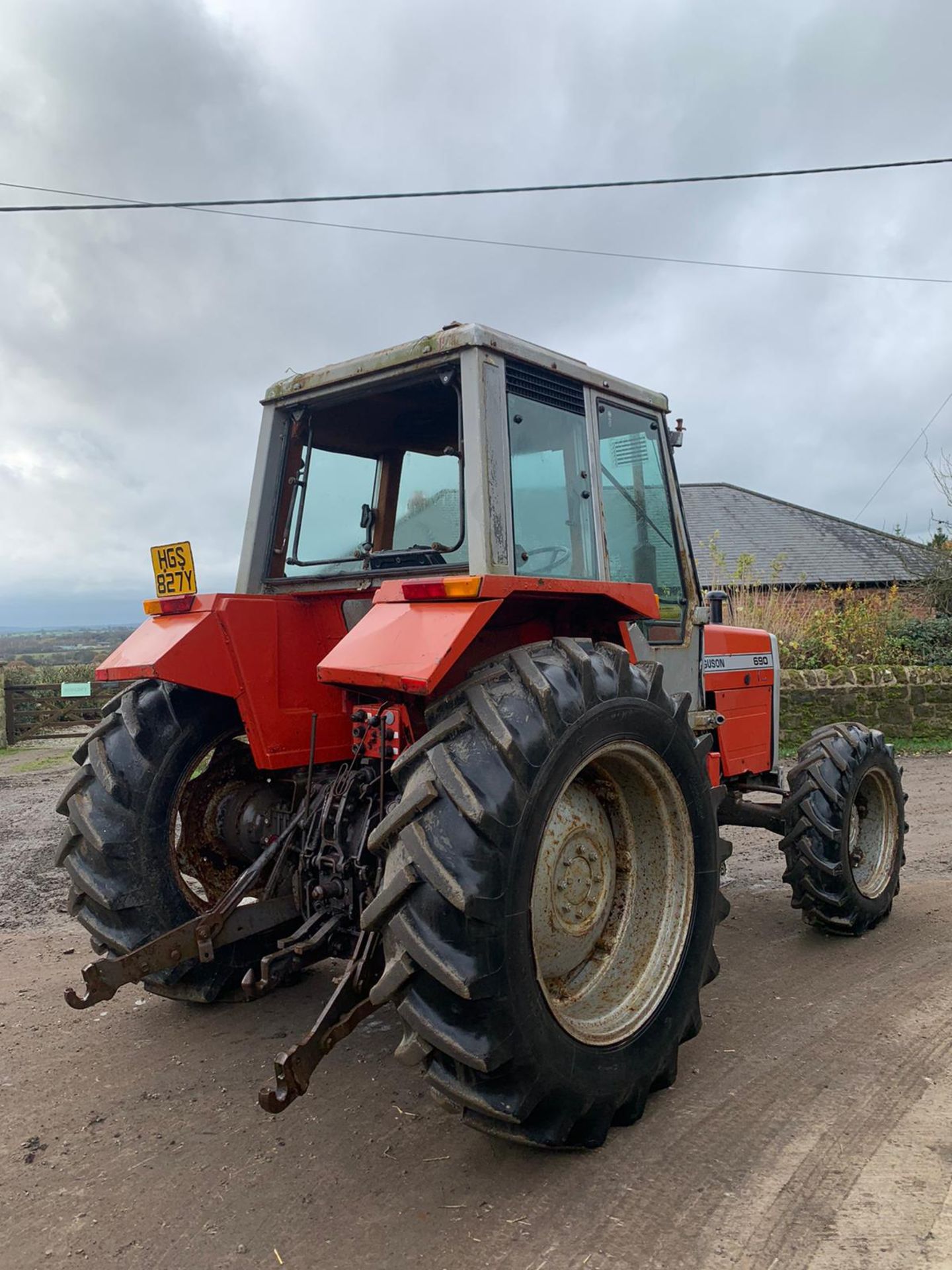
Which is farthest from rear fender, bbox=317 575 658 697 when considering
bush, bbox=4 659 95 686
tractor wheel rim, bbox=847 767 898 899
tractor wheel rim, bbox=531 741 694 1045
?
bush, bbox=4 659 95 686

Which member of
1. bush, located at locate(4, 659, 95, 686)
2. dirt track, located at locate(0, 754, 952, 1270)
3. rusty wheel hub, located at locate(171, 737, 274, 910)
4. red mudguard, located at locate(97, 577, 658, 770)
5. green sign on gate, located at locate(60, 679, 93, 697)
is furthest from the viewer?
bush, located at locate(4, 659, 95, 686)

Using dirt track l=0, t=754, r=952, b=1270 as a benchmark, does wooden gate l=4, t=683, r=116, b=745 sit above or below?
above

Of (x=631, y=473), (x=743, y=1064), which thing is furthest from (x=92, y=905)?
(x=631, y=473)

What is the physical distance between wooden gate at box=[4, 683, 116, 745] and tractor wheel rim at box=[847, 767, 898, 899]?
11224 mm

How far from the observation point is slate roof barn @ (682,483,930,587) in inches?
896

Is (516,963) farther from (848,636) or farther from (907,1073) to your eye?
(848,636)

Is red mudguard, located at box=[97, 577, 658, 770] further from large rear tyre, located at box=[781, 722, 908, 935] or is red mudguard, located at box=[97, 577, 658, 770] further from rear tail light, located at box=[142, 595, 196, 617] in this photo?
large rear tyre, located at box=[781, 722, 908, 935]

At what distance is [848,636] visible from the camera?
13523 millimetres

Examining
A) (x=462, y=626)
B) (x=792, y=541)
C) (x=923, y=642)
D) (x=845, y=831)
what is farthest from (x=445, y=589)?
(x=792, y=541)

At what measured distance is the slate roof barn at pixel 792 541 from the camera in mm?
22750

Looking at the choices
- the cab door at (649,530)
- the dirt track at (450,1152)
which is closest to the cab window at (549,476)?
the cab door at (649,530)

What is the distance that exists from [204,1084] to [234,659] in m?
1.47

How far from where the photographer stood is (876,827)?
480 centimetres

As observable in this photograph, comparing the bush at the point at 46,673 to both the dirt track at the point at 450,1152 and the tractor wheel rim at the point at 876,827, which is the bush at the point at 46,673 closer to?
the dirt track at the point at 450,1152
